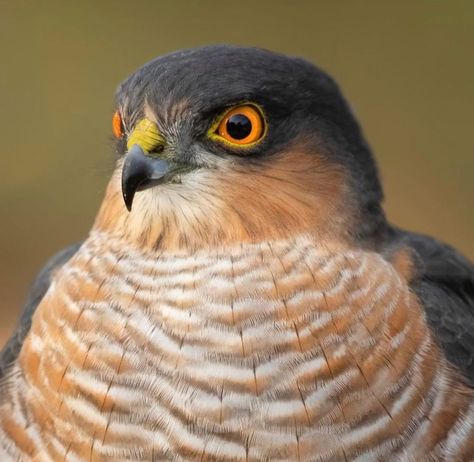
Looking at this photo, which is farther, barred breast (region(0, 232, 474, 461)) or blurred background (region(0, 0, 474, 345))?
blurred background (region(0, 0, 474, 345))

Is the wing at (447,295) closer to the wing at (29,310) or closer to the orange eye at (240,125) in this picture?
the orange eye at (240,125)

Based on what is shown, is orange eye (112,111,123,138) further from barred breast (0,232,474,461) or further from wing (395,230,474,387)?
wing (395,230,474,387)

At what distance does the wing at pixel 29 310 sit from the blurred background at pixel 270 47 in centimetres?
347

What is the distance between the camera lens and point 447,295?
2648 mm

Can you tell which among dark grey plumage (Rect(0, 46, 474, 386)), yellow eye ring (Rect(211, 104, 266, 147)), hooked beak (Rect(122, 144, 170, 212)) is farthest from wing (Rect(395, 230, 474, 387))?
hooked beak (Rect(122, 144, 170, 212))

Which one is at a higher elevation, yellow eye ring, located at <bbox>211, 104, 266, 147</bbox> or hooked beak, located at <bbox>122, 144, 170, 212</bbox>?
yellow eye ring, located at <bbox>211, 104, 266, 147</bbox>

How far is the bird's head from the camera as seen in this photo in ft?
7.78

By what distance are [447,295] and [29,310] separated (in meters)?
1.39

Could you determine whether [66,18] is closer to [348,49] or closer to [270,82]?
[348,49]

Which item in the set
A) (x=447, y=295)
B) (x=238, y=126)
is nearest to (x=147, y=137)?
(x=238, y=126)

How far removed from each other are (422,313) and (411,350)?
0.50 feet

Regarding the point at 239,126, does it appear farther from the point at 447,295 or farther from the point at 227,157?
the point at 447,295

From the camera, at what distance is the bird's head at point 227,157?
2.37 metres

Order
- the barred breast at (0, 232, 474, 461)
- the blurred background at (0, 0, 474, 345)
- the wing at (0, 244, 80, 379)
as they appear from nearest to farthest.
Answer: the barred breast at (0, 232, 474, 461) < the wing at (0, 244, 80, 379) < the blurred background at (0, 0, 474, 345)
